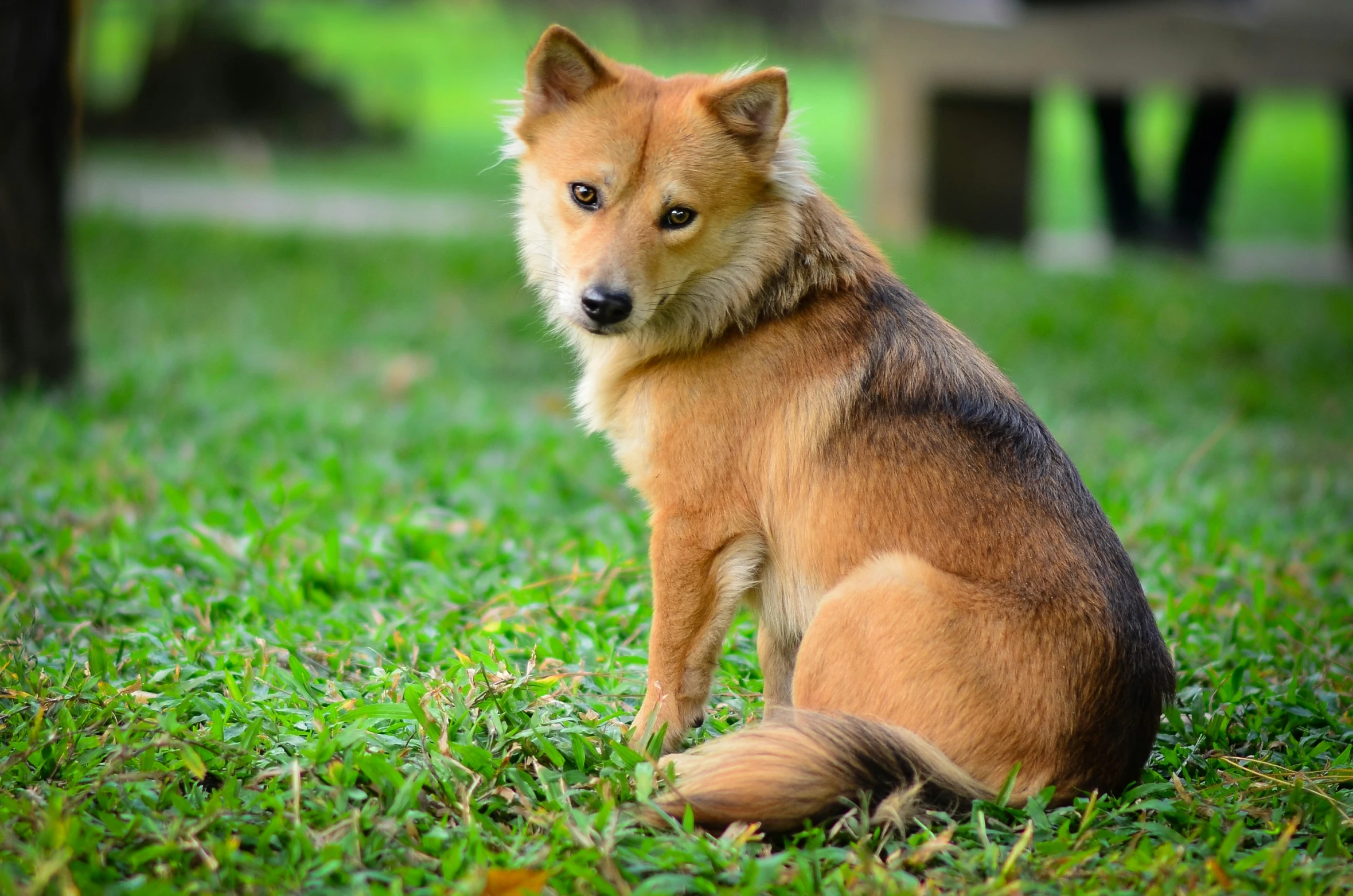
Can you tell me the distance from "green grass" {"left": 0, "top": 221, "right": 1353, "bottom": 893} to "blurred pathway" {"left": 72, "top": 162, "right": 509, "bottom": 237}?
251cm

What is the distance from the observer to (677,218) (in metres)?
3.23

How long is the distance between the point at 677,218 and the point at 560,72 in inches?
22.4

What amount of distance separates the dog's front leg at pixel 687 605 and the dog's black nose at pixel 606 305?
0.54 m

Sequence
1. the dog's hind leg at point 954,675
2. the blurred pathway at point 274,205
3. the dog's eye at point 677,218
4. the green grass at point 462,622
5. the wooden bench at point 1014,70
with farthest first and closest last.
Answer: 1. the blurred pathway at point 274,205
2. the wooden bench at point 1014,70
3. the dog's eye at point 677,218
4. the dog's hind leg at point 954,675
5. the green grass at point 462,622

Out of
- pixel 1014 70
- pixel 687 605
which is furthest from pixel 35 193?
pixel 1014 70

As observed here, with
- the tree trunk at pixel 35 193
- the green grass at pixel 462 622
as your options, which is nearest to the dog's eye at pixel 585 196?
the green grass at pixel 462 622

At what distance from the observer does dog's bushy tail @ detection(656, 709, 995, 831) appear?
2.60 m

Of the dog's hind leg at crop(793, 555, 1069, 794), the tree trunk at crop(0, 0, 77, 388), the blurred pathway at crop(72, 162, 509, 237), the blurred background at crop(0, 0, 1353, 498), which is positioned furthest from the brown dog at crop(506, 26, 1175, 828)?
the blurred pathway at crop(72, 162, 509, 237)

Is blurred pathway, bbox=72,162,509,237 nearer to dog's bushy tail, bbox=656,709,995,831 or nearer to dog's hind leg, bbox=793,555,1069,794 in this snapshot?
dog's hind leg, bbox=793,555,1069,794

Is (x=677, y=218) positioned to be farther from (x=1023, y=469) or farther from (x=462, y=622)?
(x=462, y=622)

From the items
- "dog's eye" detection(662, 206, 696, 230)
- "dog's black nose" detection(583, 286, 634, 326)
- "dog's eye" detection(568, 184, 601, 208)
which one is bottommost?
"dog's black nose" detection(583, 286, 634, 326)

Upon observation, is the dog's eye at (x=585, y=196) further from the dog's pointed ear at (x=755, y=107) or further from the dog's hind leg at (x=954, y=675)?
the dog's hind leg at (x=954, y=675)

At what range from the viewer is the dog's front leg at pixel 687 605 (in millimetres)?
3100

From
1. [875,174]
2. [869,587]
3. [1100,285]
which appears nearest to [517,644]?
[869,587]
